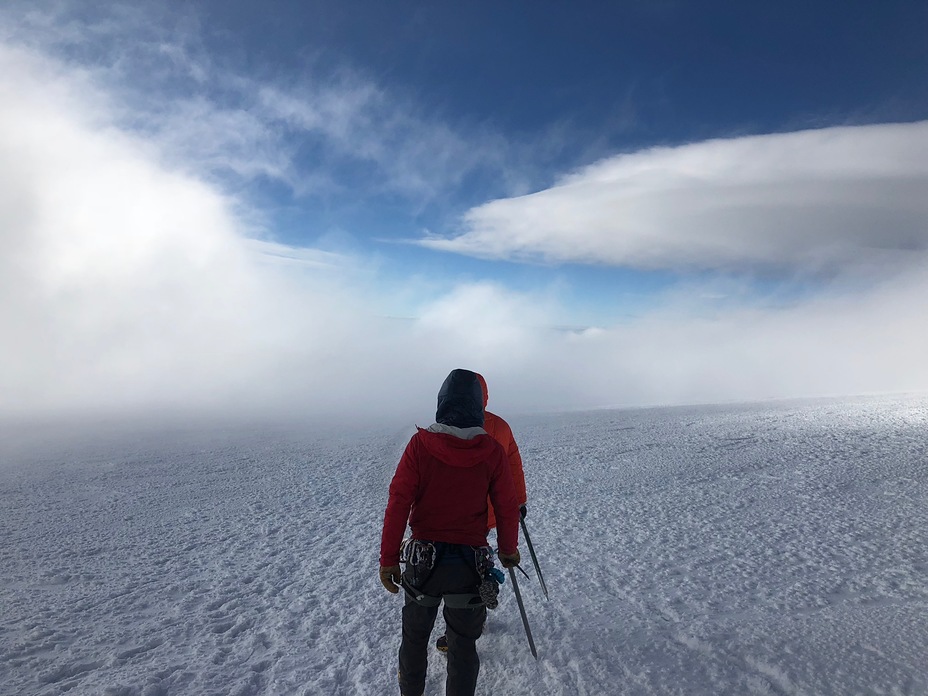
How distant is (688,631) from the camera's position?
4.84 metres

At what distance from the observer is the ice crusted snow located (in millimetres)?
4223

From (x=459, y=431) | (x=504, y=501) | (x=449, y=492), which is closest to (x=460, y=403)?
(x=459, y=431)

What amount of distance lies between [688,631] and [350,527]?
17.3 ft

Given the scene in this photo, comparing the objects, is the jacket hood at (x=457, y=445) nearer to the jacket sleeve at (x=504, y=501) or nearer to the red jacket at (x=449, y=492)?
the red jacket at (x=449, y=492)

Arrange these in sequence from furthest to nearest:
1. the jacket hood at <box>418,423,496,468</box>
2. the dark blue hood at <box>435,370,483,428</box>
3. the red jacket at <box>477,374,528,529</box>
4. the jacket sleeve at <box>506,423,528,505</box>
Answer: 1. the jacket sleeve at <box>506,423,528,505</box>
2. the red jacket at <box>477,374,528,529</box>
3. the dark blue hood at <box>435,370,483,428</box>
4. the jacket hood at <box>418,423,496,468</box>

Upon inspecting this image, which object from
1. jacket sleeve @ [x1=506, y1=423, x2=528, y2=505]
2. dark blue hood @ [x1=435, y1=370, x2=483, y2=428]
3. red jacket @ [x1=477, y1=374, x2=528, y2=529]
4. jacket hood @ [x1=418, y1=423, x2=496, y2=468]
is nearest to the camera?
jacket hood @ [x1=418, y1=423, x2=496, y2=468]

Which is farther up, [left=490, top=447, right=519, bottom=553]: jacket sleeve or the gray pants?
[left=490, top=447, right=519, bottom=553]: jacket sleeve

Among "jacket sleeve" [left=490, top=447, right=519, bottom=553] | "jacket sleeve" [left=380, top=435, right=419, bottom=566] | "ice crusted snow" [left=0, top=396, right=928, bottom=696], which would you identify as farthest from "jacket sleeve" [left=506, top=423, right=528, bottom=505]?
"ice crusted snow" [left=0, top=396, right=928, bottom=696]

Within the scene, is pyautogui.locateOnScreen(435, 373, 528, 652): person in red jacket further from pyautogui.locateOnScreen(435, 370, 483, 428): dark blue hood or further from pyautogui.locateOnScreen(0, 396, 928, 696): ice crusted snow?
pyautogui.locateOnScreen(0, 396, 928, 696): ice crusted snow

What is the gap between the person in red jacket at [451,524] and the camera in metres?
3.34

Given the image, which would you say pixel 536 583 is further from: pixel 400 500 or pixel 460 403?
pixel 460 403

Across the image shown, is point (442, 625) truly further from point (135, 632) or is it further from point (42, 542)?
point (42, 542)

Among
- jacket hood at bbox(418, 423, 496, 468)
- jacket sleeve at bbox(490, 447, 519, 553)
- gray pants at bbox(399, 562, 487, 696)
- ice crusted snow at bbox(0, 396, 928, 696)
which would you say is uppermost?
jacket hood at bbox(418, 423, 496, 468)

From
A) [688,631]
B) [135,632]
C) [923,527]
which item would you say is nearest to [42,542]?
[135,632]
